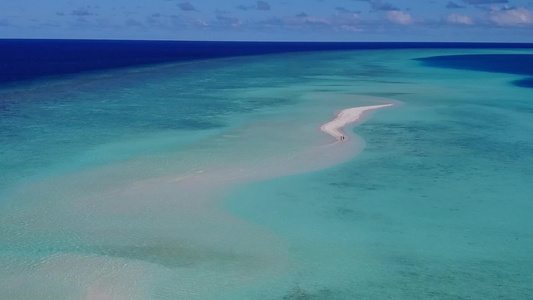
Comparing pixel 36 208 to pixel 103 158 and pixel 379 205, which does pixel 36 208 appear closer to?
pixel 103 158

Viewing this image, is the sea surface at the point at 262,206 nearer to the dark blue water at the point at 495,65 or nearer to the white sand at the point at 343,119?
the white sand at the point at 343,119

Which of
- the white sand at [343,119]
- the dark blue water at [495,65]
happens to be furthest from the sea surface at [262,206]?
the dark blue water at [495,65]

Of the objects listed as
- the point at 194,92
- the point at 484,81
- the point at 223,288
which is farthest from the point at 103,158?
the point at 484,81

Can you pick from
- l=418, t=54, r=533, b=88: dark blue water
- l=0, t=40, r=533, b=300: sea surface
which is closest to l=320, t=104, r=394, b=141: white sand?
l=0, t=40, r=533, b=300: sea surface

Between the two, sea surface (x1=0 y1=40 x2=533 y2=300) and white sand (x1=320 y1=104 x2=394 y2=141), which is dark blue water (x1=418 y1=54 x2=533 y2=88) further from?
Result: sea surface (x1=0 y1=40 x2=533 y2=300)

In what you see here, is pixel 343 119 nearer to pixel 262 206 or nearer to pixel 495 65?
pixel 262 206
